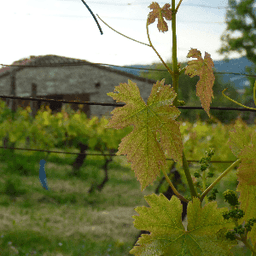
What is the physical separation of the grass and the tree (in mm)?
21322

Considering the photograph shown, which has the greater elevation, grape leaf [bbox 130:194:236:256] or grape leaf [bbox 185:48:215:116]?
grape leaf [bbox 185:48:215:116]

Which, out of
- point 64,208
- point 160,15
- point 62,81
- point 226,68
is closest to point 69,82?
point 62,81

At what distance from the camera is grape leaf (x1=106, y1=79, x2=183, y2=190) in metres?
0.33

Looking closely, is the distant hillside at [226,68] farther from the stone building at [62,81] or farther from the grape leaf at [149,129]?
the stone building at [62,81]

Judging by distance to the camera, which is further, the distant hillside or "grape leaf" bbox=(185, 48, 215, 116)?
the distant hillside

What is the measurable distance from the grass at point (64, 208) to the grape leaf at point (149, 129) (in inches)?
102

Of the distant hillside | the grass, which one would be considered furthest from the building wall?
the grass

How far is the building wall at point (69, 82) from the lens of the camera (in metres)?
13.0

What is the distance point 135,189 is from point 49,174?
5.00 ft

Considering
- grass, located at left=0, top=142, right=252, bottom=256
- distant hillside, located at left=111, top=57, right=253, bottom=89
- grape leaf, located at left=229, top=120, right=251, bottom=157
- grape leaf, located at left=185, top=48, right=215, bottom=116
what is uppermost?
distant hillside, located at left=111, top=57, right=253, bottom=89

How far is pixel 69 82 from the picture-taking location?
13.9m

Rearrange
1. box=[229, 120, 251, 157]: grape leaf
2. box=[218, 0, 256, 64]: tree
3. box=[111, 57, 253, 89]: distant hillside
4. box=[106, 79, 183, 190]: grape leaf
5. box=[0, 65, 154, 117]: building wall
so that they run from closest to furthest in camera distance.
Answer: box=[106, 79, 183, 190]: grape leaf < box=[229, 120, 251, 157]: grape leaf < box=[111, 57, 253, 89]: distant hillside < box=[0, 65, 154, 117]: building wall < box=[218, 0, 256, 64]: tree

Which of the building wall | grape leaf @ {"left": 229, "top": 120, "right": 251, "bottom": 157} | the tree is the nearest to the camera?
grape leaf @ {"left": 229, "top": 120, "right": 251, "bottom": 157}

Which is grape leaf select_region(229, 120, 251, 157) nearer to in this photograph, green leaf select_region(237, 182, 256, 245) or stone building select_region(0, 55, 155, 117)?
green leaf select_region(237, 182, 256, 245)
